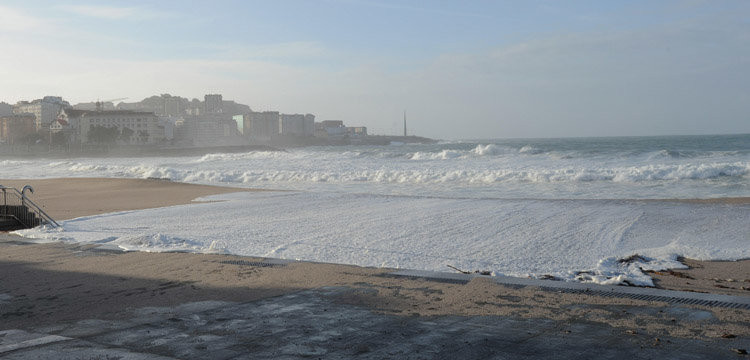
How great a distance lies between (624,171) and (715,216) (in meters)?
13.5

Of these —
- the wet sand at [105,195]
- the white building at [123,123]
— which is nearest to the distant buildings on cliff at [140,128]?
the white building at [123,123]

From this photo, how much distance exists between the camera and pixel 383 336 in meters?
5.03

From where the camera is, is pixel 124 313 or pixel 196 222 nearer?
pixel 124 313

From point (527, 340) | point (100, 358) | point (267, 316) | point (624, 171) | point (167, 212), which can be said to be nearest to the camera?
point (100, 358)

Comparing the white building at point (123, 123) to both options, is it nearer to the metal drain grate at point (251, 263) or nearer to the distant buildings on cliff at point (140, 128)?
the distant buildings on cliff at point (140, 128)

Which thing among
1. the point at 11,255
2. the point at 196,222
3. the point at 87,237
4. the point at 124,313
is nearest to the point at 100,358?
the point at 124,313

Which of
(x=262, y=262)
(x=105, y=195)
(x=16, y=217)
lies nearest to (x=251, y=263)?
(x=262, y=262)

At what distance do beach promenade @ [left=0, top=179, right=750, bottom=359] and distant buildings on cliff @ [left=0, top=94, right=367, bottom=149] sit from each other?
353ft

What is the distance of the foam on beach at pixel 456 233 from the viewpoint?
28.2 ft

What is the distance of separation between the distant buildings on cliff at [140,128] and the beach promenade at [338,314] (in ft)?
353

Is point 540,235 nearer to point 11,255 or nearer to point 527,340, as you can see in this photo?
point 527,340

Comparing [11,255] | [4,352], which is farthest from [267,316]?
[11,255]

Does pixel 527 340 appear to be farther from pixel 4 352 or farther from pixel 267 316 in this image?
pixel 4 352

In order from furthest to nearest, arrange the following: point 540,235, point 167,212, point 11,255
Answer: point 167,212 → point 540,235 → point 11,255
